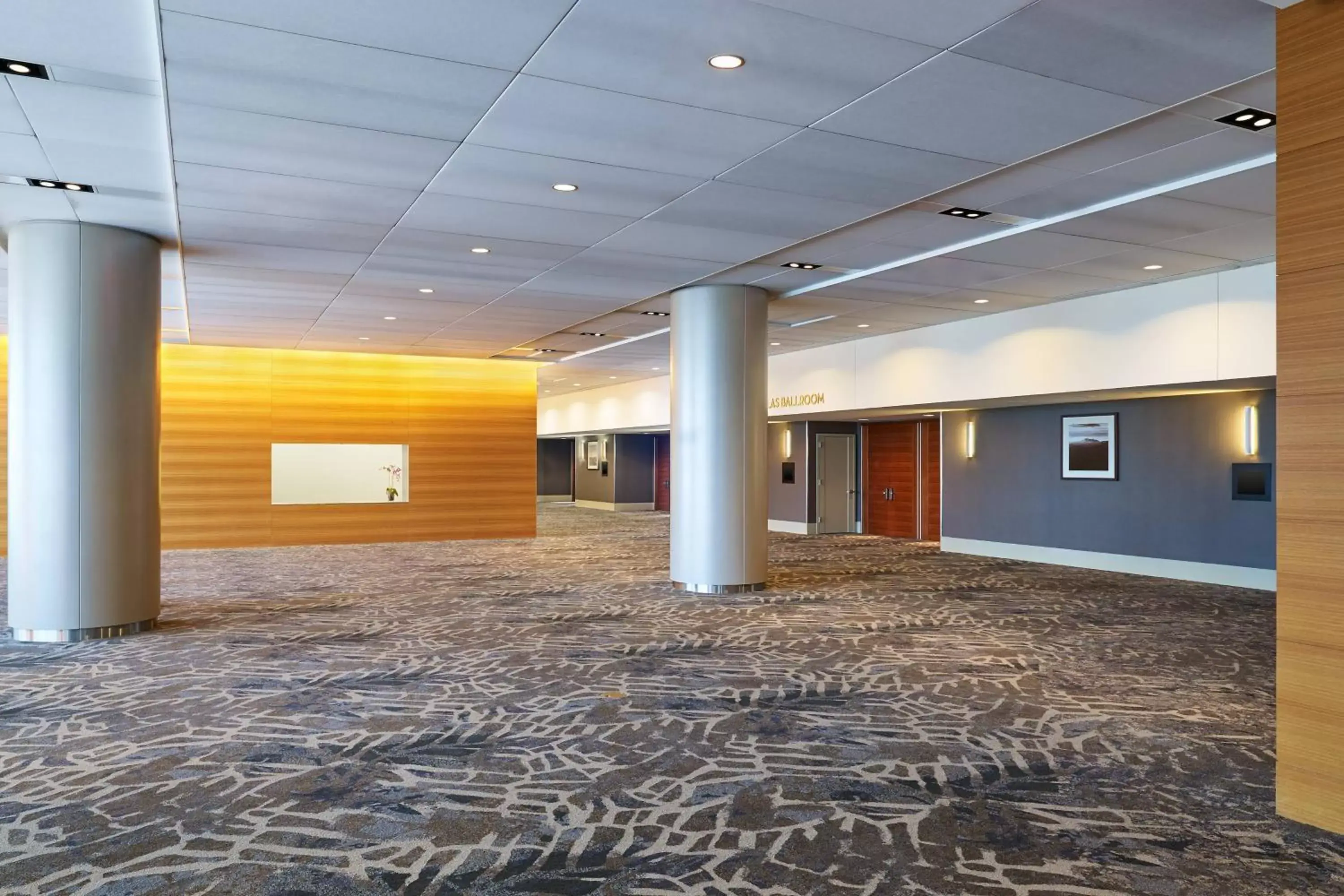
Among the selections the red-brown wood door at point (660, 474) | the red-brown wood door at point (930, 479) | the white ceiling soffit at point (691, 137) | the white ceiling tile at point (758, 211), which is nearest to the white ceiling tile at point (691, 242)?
the white ceiling soffit at point (691, 137)

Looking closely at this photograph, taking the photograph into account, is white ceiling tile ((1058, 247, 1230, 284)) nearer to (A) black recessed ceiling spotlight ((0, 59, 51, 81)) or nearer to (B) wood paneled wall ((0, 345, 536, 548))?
(A) black recessed ceiling spotlight ((0, 59, 51, 81))

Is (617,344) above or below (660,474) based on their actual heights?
above

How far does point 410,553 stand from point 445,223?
8.79 meters

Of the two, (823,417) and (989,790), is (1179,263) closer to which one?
(989,790)

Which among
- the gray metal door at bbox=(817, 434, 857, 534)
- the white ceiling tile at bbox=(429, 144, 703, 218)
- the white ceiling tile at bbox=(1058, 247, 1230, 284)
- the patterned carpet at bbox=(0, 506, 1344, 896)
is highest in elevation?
the white ceiling tile at bbox=(1058, 247, 1230, 284)

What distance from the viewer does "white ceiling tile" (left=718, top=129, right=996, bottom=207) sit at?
6391mm

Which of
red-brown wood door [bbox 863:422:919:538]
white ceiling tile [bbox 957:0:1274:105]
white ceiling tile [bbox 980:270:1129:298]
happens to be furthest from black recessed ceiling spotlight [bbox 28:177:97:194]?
red-brown wood door [bbox 863:422:919:538]

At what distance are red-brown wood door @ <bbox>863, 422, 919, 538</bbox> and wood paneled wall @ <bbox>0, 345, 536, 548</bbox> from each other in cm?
719

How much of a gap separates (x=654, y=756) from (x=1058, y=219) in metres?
6.07

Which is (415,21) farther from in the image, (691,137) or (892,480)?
(892,480)

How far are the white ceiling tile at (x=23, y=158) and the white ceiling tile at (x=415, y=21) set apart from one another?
8.76 feet

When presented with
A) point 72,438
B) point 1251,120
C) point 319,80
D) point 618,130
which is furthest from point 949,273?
point 72,438

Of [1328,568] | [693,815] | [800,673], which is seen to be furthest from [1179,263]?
[693,815]

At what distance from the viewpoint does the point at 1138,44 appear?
4852 mm
